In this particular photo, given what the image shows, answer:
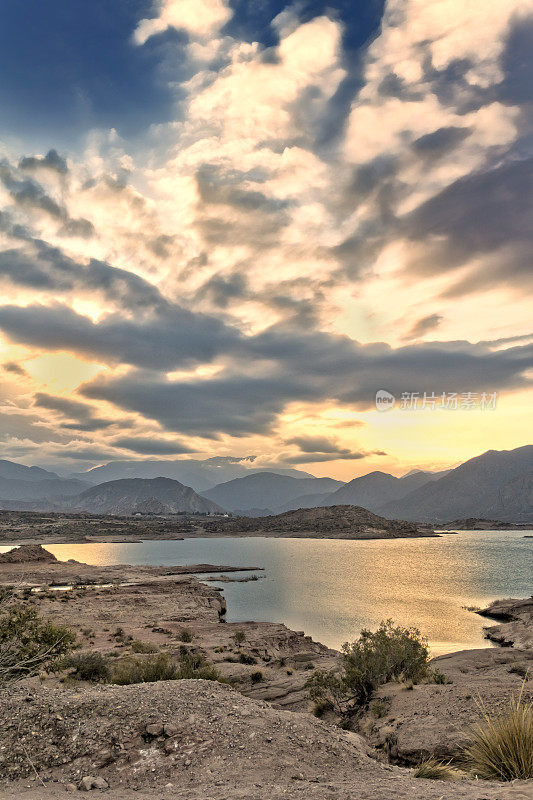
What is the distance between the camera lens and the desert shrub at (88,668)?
21.3 m


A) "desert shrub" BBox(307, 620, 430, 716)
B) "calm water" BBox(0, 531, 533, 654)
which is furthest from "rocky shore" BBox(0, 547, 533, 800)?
"calm water" BBox(0, 531, 533, 654)

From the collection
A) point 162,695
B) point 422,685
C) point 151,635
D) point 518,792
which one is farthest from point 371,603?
point 518,792

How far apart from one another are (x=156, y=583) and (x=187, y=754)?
64355mm

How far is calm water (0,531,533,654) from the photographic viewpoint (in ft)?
153

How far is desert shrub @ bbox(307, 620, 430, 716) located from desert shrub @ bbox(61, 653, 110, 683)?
952 centimetres

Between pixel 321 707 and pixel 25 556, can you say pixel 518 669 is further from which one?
pixel 25 556

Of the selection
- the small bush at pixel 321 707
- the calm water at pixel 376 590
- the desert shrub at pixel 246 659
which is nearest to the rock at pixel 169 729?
the small bush at pixel 321 707

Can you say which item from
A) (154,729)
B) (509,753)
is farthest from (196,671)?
(509,753)

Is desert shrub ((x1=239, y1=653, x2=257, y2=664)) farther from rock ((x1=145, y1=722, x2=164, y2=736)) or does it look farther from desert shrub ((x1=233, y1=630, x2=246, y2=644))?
rock ((x1=145, y1=722, x2=164, y2=736))

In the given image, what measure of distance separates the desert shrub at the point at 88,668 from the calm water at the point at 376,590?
22.3 metres

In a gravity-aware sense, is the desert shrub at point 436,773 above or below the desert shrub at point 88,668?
above

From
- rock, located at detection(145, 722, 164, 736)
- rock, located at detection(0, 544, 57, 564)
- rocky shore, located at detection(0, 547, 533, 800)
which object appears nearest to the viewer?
rocky shore, located at detection(0, 547, 533, 800)

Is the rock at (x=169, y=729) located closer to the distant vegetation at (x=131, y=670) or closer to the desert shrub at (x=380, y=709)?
the distant vegetation at (x=131, y=670)

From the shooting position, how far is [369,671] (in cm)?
2091
